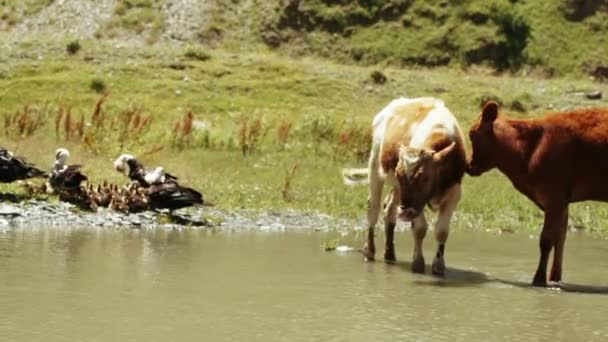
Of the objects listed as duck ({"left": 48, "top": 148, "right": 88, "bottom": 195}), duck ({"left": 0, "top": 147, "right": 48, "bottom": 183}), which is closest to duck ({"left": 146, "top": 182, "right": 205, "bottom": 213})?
duck ({"left": 48, "top": 148, "right": 88, "bottom": 195})

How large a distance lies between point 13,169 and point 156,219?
2524mm

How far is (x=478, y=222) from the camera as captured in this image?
2045cm

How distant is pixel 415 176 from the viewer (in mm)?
13148

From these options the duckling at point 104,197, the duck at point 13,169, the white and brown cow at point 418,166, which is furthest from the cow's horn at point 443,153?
the duck at point 13,169

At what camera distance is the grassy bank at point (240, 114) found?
2227 centimetres

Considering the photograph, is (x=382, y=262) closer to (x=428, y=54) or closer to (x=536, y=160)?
(x=536, y=160)

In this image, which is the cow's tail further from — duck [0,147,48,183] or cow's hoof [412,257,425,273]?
duck [0,147,48,183]

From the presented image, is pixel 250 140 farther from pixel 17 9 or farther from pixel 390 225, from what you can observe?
pixel 17 9

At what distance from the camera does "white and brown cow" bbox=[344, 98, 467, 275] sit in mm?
13234

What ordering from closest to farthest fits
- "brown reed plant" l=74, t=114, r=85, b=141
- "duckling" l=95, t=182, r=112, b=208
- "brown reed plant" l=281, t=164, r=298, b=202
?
"duckling" l=95, t=182, r=112, b=208 < "brown reed plant" l=281, t=164, r=298, b=202 < "brown reed plant" l=74, t=114, r=85, b=141

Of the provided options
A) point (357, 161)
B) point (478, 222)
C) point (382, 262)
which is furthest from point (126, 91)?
point (382, 262)

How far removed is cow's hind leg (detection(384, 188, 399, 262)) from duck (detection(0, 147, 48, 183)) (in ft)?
20.6

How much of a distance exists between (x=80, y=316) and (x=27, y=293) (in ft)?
4.03

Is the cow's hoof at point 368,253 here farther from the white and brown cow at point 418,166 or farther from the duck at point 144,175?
the duck at point 144,175
